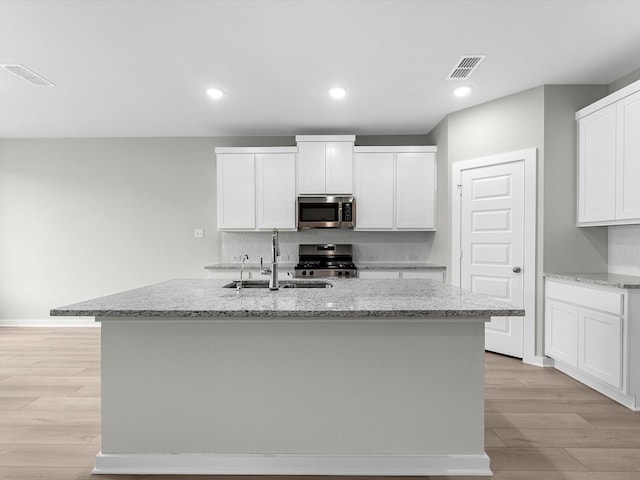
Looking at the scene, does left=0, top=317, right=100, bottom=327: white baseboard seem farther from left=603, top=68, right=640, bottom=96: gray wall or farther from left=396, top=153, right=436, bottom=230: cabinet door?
left=603, top=68, right=640, bottom=96: gray wall

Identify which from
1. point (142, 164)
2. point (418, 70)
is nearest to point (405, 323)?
point (418, 70)

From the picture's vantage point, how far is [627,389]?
2.79 meters

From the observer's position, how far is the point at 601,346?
2.99 m

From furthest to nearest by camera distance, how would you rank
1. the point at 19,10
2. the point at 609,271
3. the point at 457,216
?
the point at 457,216, the point at 609,271, the point at 19,10

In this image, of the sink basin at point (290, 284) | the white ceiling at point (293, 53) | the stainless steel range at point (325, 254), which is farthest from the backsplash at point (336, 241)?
the sink basin at point (290, 284)

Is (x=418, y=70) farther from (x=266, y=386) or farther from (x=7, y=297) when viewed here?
(x=7, y=297)

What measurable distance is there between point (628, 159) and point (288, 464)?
328 centimetres

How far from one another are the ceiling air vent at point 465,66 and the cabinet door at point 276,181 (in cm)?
215

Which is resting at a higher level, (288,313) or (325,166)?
(325,166)

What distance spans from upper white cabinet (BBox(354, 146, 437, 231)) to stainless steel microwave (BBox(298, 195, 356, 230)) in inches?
5.6

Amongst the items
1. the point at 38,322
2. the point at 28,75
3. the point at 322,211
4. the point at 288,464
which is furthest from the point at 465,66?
the point at 38,322

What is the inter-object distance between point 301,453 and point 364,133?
4.16m

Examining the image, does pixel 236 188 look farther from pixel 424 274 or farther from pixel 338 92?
pixel 424 274

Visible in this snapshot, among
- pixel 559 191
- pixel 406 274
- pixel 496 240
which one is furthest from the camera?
pixel 406 274
